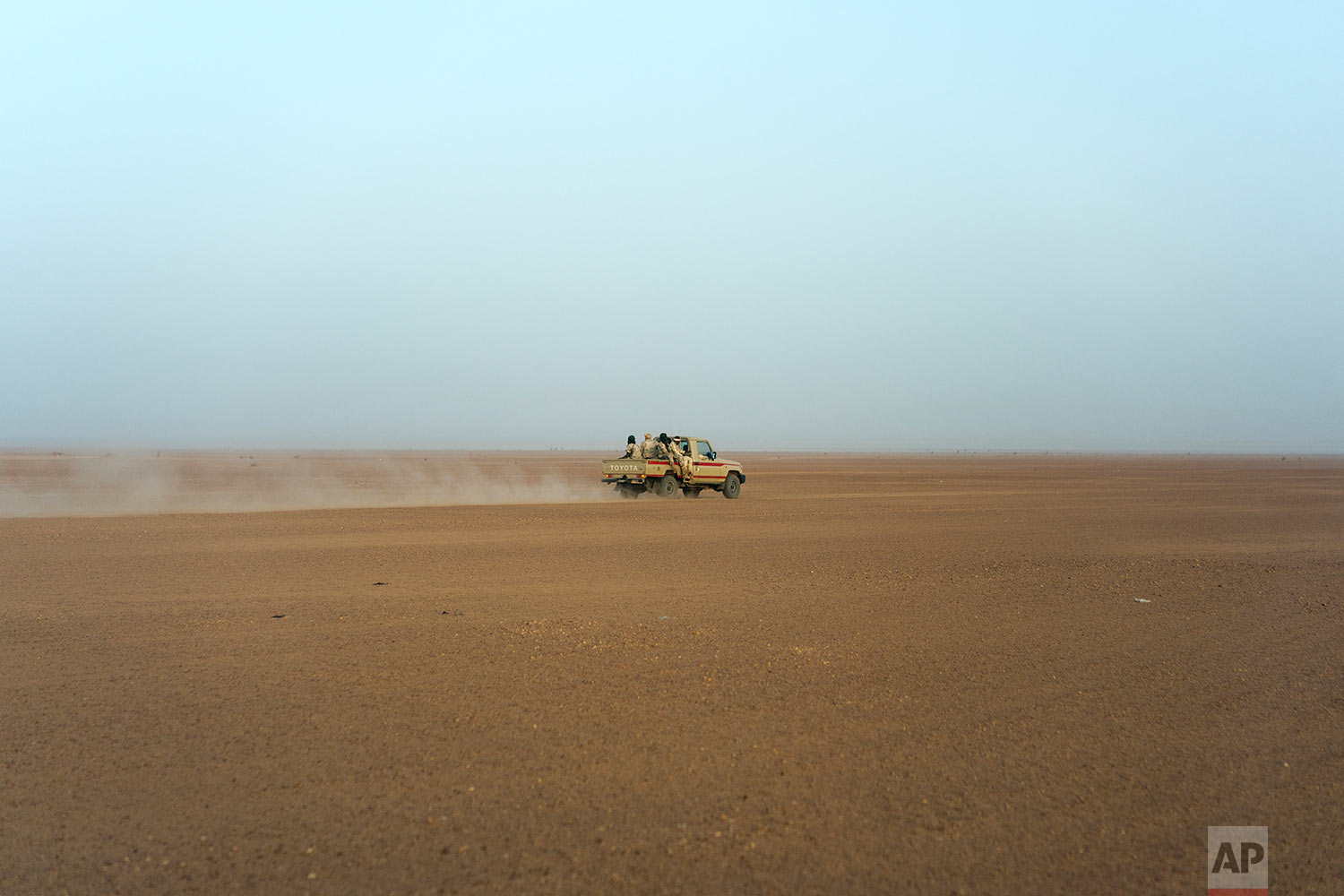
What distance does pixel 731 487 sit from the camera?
118ft

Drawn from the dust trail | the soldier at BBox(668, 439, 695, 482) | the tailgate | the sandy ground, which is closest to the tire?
the soldier at BBox(668, 439, 695, 482)

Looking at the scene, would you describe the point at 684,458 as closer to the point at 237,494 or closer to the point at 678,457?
the point at 678,457

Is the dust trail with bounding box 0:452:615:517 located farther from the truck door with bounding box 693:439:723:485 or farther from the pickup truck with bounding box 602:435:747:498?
the truck door with bounding box 693:439:723:485

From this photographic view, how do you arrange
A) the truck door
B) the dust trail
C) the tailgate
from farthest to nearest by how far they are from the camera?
the truck door, the tailgate, the dust trail

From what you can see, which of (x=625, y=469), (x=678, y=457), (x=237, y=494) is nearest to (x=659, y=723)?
(x=625, y=469)

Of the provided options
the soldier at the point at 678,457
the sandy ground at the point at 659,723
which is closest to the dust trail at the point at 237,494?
the soldier at the point at 678,457

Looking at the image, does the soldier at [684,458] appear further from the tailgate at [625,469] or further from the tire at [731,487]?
the tire at [731,487]

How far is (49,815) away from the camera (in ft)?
18.4

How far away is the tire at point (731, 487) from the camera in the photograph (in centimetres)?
3578

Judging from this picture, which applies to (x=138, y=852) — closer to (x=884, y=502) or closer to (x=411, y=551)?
(x=411, y=551)

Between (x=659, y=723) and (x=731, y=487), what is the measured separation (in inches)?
1127

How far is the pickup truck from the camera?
111ft

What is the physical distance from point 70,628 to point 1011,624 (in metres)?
11.1

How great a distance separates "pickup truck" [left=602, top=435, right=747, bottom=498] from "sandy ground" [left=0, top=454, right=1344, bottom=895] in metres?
16.5
